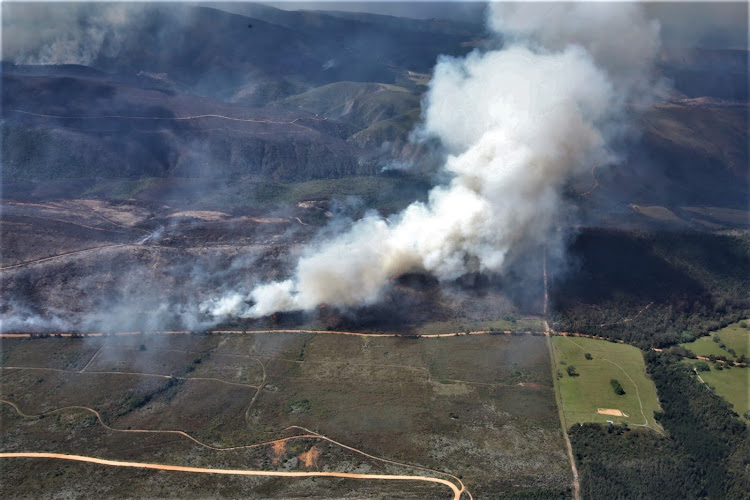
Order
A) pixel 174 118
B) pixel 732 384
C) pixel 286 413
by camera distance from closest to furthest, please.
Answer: pixel 286 413, pixel 732 384, pixel 174 118

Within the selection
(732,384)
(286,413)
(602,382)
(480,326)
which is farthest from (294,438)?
(732,384)

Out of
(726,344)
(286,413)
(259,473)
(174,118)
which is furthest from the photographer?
(174,118)

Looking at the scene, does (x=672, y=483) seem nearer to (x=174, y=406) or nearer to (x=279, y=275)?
(x=174, y=406)

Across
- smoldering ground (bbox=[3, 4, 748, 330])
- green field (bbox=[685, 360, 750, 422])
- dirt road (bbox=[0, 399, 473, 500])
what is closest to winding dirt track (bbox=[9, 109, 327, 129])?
smoldering ground (bbox=[3, 4, 748, 330])

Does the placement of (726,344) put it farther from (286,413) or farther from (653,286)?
(286,413)

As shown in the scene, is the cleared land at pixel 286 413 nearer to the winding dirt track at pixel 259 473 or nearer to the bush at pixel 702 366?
the winding dirt track at pixel 259 473

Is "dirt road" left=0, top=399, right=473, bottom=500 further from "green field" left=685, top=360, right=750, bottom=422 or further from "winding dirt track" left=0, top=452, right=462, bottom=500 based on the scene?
"green field" left=685, top=360, right=750, bottom=422

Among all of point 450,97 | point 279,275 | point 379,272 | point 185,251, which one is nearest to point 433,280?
point 379,272
